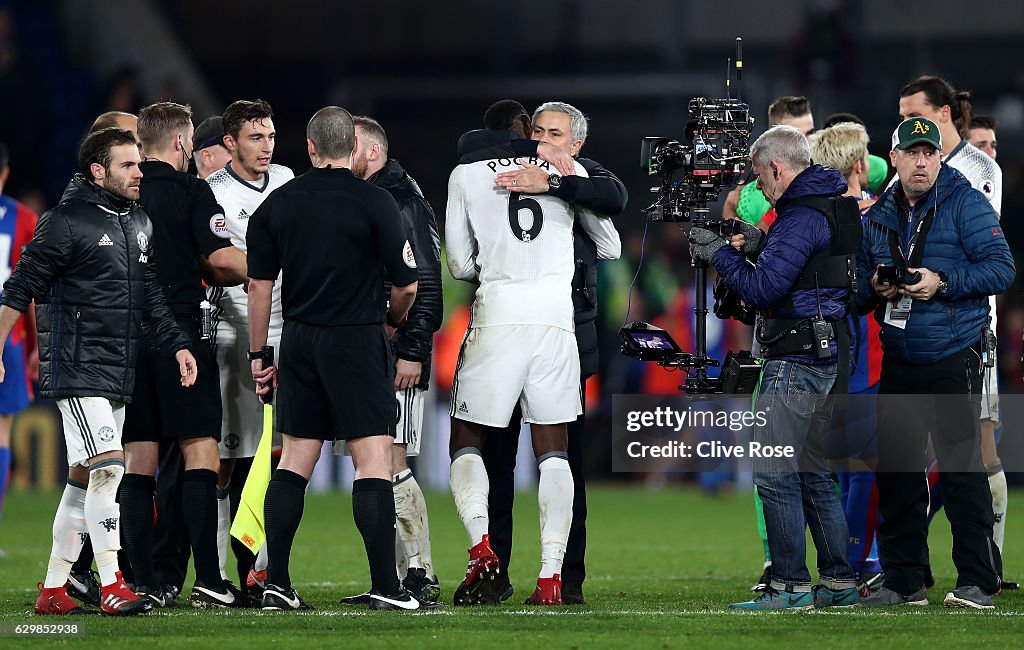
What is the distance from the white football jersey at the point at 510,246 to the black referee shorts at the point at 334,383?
766 millimetres

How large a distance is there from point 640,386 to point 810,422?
30.3 feet

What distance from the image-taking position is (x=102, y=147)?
6594 millimetres

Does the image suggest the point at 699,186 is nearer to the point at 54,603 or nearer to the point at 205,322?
the point at 205,322

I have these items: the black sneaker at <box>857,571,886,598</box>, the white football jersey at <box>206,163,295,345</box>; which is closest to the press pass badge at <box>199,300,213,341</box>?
the white football jersey at <box>206,163,295,345</box>

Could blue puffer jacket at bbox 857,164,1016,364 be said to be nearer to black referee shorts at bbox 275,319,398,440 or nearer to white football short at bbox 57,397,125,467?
black referee shorts at bbox 275,319,398,440

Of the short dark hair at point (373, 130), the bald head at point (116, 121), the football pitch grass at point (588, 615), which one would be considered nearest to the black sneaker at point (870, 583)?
the football pitch grass at point (588, 615)

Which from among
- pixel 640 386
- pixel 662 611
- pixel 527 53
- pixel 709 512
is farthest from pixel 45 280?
pixel 527 53

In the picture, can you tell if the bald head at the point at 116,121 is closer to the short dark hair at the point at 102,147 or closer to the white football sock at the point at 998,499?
the short dark hair at the point at 102,147

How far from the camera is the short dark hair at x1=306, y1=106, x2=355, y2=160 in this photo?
6527 millimetres

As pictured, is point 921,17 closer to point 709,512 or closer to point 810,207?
point 709,512

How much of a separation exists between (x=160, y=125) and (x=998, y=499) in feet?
15.0

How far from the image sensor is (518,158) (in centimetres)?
718

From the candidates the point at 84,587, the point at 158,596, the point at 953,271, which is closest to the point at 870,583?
the point at 953,271

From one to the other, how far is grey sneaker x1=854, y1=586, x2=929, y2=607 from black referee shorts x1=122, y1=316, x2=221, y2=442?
3.01 metres
